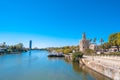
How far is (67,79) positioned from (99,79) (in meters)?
5.37

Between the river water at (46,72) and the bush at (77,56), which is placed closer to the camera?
the river water at (46,72)

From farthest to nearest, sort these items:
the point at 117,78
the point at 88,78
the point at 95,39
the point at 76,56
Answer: the point at 95,39 < the point at 76,56 < the point at 88,78 < the point at 117,78

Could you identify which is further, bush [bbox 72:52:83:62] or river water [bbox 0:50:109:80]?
bush [bbox 72:52:83:62]

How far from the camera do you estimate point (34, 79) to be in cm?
2723

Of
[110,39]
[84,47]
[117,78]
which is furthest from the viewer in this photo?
[84,47]

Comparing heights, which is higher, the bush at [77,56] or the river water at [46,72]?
the bush at [77,56]

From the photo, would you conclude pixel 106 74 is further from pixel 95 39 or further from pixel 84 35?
pixel 95 39

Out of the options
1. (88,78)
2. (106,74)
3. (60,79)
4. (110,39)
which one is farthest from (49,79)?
(110,39)

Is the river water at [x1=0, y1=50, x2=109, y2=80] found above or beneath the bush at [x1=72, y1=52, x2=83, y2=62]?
beneath

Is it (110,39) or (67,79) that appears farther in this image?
(110,39)

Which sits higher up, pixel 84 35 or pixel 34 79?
pixel 84 35

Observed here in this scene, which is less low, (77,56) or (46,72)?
(77,56)

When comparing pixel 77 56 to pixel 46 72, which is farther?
pixel 77 56

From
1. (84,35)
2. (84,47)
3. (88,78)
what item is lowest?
(88,78)
